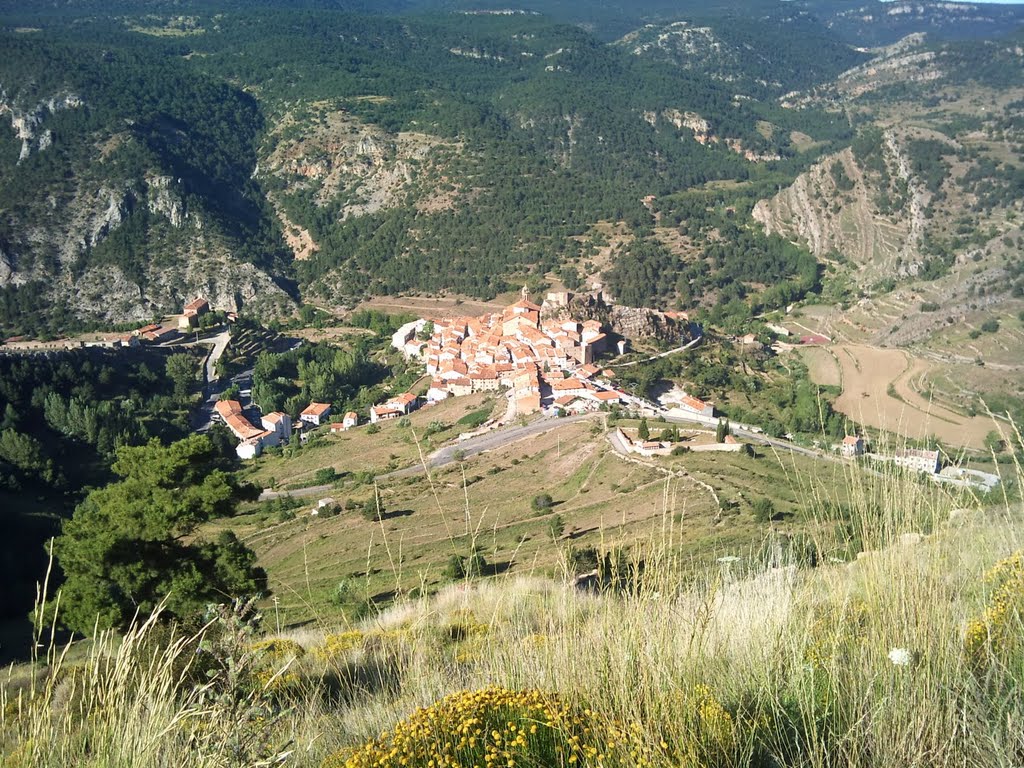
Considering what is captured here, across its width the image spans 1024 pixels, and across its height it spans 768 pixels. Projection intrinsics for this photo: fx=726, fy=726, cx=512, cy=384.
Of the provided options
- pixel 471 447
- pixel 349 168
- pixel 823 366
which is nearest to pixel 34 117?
pixel 349 168

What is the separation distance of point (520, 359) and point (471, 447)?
1187 centimetres

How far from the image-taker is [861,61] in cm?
15562

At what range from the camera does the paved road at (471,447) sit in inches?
1080

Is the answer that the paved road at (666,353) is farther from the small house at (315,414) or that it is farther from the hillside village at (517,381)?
the small house at (315,414)

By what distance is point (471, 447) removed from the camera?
94.5 feet

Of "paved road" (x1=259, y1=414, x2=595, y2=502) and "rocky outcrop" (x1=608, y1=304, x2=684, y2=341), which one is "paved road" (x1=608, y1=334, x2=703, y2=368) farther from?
"paved road" (x1=259, y1=414, x2=595, y2=502)

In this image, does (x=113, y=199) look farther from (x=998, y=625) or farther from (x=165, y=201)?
(x=998, y=625)

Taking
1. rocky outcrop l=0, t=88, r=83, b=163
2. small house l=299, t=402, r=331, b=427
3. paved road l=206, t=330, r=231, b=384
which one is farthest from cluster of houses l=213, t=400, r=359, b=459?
rocky outcrop l=0, t=88, r=83, b=163

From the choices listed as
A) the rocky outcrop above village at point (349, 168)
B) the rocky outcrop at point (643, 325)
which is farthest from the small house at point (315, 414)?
the rocky outcrop above village at point (349, 168)

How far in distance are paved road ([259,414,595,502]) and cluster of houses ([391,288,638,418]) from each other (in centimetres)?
186

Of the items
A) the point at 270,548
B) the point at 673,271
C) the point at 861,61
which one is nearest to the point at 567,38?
A: the point at 861,61

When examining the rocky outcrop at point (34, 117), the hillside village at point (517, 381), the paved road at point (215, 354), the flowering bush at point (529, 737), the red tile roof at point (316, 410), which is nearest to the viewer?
the flowering bush at point (529, 737)

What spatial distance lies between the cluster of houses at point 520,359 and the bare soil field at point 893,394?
11.6 meters

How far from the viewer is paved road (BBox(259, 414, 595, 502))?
27438mm
